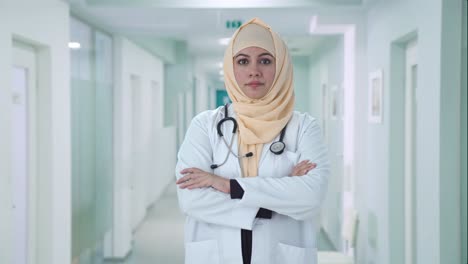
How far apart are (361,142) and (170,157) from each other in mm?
7693

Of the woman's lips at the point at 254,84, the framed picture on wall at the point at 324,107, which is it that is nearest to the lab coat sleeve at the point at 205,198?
the woman's lips at the point at 254,84

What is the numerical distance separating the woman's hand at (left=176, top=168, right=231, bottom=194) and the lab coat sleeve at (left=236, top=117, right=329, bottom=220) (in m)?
0.06

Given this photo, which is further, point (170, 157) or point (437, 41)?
point (170, 157)

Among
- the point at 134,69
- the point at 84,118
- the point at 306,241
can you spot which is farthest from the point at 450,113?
the point at 134,69

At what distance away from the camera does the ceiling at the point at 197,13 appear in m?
4.32

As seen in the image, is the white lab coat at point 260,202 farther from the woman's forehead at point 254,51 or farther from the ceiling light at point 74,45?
the ceiling light at point 74,45

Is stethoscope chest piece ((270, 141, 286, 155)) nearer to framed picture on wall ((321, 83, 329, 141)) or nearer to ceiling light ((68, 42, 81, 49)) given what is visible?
ceiling light ((68, 42, 81, 49))

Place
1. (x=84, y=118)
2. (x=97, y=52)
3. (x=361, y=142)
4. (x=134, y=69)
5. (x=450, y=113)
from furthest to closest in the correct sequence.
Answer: (x=134, y=69)
(x=97, y=52)
(x=84, y=118)
(x=361, y=142)
(x=450, y=113)

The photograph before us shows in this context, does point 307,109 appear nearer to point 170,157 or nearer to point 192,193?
point 170,157

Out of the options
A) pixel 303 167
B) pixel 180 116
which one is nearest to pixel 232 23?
pixel 303 167

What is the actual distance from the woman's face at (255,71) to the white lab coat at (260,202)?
6.6 inches

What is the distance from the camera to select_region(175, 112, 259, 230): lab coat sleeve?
6.41 feet

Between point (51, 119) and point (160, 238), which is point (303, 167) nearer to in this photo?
point (51, 119)

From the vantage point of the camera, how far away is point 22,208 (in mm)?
3854
